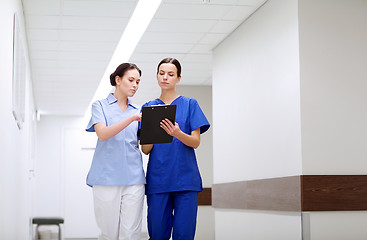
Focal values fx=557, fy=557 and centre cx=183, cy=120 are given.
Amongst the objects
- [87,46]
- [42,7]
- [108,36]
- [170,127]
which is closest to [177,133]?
[170,127]

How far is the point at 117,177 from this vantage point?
297cm

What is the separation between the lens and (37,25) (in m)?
6.39

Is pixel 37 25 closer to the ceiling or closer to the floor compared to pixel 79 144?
closer to the ceiling

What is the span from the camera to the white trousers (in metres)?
2.96

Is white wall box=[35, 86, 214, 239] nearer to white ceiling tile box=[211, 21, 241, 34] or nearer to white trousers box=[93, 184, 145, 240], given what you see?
white ceiling tile box=[211, 21, 241, 34]

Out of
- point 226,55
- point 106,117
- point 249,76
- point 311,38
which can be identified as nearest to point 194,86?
point 226,55

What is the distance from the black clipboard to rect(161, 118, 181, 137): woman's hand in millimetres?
19

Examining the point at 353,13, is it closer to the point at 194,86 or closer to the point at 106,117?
the point at 106,117

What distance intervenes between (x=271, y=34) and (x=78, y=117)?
8.55 meters

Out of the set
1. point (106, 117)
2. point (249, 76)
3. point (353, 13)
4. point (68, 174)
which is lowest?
point (68, 174)

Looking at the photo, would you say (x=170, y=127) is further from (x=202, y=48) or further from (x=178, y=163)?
(x=202, y=48)

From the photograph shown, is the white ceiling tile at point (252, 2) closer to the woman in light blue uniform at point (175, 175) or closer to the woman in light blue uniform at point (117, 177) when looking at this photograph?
the woman in light blue uniform at point (175, 175)

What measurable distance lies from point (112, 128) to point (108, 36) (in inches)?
158

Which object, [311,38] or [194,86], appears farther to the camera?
[194,86]
